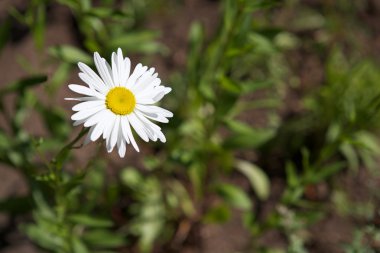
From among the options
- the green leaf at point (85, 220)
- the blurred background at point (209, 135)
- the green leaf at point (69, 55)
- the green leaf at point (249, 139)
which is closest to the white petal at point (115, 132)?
the blurred background at point (209, 135)

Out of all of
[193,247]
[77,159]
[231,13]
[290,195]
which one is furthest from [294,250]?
[77,159]

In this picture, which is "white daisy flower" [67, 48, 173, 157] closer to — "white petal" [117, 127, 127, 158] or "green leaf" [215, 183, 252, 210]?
"white petal" [117, 127, 127, 158]

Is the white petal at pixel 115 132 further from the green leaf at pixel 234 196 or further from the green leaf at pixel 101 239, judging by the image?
the green leaf at pixel 234 196

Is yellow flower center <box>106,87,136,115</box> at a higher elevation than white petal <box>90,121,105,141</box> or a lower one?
higher

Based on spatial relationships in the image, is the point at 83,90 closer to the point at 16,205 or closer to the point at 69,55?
the point at 69,55

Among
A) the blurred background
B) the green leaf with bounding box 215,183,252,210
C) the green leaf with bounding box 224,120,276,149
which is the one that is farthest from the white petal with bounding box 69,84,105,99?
the green leaf with bounding box 215,183,252,210

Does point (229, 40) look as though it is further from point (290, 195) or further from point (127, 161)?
point (127, 161)

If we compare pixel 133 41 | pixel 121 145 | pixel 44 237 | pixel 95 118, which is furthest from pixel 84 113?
pixel 133 41
